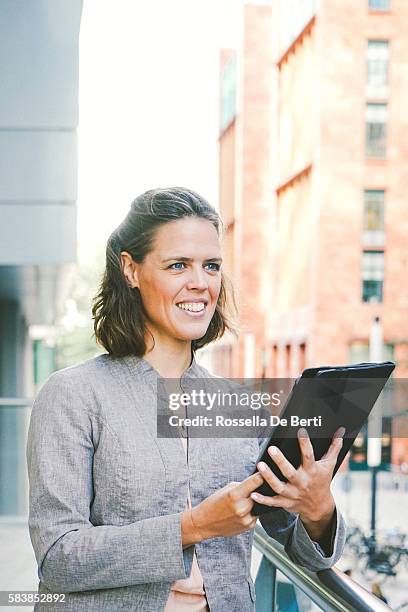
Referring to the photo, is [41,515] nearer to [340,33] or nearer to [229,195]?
[340,33]

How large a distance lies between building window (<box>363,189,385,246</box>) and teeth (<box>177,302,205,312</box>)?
96.2ft

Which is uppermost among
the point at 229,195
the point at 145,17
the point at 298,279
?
the point at 145,17

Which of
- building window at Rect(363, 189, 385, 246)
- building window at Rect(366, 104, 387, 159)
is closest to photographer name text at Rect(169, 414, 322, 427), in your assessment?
building window at Rect(363, 189, 385, 246)

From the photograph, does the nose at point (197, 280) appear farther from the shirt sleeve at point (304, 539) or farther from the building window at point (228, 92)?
the building window at point (228, 92)

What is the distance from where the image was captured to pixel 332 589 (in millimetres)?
1863

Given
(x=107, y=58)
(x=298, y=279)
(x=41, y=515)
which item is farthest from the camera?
(x=107, y=58)

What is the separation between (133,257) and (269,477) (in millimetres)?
547

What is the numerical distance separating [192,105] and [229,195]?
597 cm

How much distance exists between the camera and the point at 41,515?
157cm

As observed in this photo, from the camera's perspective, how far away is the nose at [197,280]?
5.75ft

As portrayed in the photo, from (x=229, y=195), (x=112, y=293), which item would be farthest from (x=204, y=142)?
(x=112, y=293)

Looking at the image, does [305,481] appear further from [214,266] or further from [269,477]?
[214,266]

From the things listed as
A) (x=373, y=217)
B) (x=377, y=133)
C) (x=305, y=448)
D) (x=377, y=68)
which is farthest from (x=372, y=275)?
(x=305, y=448)

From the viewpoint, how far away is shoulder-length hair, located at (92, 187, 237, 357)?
1.78m
